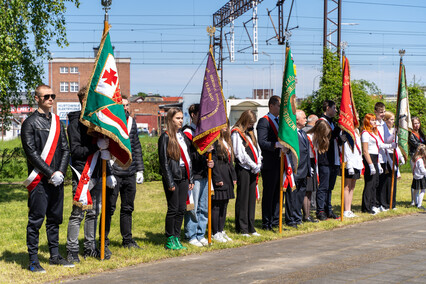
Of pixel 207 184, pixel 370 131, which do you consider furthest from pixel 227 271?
pixel 370 131

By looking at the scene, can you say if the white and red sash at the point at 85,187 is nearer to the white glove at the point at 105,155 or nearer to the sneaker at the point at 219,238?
the white glove at the point at 105,155

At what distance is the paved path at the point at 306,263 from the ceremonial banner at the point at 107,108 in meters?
1.59

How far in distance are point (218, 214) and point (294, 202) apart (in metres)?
2.05

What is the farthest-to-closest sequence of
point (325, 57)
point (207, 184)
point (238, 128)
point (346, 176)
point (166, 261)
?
1. point (325, 57)
2. point (346, 176)
3. point (238, 128)
4. point (207, 184)
5. point (166, 261)

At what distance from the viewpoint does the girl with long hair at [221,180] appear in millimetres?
9461

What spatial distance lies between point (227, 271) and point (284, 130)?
3431 mm

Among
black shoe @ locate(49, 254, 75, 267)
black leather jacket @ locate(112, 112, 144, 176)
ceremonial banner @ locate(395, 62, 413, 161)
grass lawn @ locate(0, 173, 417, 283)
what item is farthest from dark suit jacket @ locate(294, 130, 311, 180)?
black shoe @ locate(49, 254, 75, 267)

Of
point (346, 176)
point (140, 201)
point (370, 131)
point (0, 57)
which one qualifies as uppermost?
point (0, 57)

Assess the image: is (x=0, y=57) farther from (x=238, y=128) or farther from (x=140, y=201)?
(x=238, y=128)

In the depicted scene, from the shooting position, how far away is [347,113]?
467 inches

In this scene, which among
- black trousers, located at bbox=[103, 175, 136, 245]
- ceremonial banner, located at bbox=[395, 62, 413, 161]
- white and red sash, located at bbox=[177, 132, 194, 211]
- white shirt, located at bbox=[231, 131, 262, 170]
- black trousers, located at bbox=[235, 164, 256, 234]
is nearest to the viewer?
black trousers, located at bbox=[103, 175, 136, 245]

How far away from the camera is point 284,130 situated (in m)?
10.1

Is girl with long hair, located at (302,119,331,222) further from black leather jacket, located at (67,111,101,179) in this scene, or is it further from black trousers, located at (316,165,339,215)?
black leather jacket, located at (67,111,101,179)

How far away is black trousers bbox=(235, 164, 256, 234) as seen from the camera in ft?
32.9
